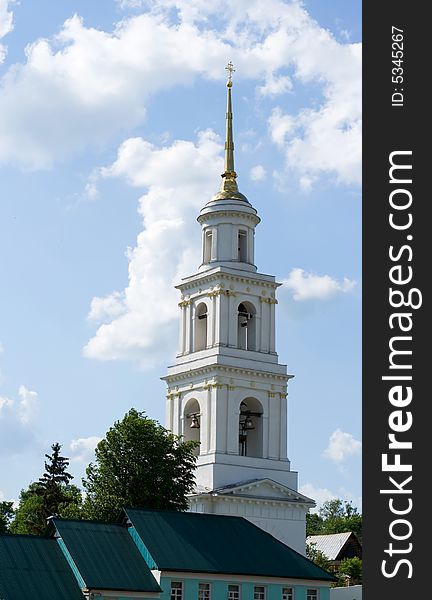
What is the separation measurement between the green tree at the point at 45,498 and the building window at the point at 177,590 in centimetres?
2275

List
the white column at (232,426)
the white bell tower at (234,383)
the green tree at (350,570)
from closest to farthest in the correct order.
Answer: the white bell tower at (234,383) → the white column at (232,426) → the green tree at (350,570)

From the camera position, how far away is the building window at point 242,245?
63775 mm

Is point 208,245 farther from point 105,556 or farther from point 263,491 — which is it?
point 105,556

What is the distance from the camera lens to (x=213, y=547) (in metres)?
46.6

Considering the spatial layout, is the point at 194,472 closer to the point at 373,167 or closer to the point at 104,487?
the point at 104,487

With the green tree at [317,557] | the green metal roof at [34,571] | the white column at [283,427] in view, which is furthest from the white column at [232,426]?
the green tree at [317,557]

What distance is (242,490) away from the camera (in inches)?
2276

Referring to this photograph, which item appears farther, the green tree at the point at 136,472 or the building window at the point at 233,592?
the green tree at the point at 136,472

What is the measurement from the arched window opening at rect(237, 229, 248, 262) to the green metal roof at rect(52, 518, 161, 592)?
22029mm

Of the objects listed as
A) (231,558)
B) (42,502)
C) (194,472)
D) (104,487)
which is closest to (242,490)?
(194,472)

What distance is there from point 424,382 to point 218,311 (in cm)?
4088

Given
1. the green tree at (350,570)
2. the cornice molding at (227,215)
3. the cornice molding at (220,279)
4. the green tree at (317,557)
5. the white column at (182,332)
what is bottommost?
the green tree at (350,570)

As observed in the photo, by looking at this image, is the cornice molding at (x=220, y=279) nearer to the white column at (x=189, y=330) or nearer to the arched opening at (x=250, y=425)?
the white column at (x=189, y=330)

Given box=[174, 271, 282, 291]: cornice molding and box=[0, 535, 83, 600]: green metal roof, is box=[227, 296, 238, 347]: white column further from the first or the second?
box=[0, 535, 83, 600]: green metal roof
